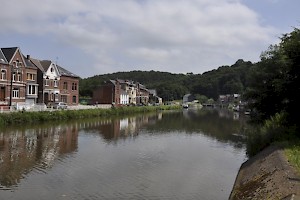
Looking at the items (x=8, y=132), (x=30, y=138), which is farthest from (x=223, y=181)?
(x=8, y=132)

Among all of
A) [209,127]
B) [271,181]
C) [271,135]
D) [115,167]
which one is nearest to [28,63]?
[209,127]

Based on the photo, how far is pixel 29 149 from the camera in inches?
1044

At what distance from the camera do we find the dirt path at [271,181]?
10.8 m

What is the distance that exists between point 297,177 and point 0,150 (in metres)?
20.8

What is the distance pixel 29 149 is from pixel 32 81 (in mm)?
36154

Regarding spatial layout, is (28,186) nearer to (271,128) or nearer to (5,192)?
(5,192)

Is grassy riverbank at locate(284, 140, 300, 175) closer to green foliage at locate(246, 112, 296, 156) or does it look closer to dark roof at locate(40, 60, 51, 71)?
green foliage at locate(246, 112, 296, 156)

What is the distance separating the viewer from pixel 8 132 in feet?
117

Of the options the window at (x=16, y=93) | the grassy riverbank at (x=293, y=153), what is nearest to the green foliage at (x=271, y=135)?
the grassy riverbank at (x=293, y=153)

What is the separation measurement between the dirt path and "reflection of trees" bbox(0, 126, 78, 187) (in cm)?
1047

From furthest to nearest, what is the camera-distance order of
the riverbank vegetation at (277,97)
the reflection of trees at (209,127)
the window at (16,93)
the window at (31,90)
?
the window at (31,90)
the window at (16,93)
the reflection of trees at (209,127)
the riverbank vegetation at (277,97)

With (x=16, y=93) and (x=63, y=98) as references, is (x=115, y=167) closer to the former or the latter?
(x=16, y=93)

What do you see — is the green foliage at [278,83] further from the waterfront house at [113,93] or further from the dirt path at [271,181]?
the waterfront house at [113,93]

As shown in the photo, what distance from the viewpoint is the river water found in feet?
52.1
